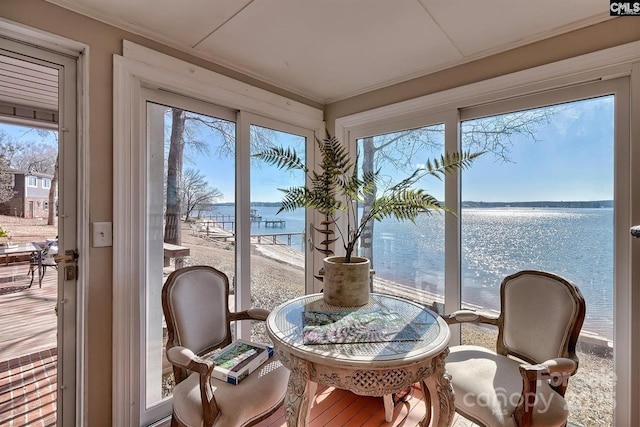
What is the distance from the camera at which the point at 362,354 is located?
111cm

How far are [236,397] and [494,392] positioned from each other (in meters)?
1.15

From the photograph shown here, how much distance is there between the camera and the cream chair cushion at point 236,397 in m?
1.25

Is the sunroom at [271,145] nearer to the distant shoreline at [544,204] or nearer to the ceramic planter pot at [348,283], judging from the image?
the distant shoreline at [544,204]

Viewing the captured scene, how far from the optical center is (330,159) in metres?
1.65

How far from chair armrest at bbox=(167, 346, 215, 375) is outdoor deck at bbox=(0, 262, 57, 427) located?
71cm

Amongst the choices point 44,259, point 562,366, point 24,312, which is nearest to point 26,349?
point 24,312

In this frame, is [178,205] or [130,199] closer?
[130,199]

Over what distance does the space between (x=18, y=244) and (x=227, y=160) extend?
3.89 ft

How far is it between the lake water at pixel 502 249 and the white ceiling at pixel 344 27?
102 centimetres

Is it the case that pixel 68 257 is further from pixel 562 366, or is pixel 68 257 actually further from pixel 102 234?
pixel 562 366

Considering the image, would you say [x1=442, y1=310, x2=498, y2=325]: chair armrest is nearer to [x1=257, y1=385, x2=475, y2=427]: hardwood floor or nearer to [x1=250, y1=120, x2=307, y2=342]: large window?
[x1=257, y1=385, x2=475, y2=427]: hardwood floor

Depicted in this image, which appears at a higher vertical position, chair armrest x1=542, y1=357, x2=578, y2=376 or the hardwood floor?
chair armrest x1=542, y1=357, x2=578, y2=376

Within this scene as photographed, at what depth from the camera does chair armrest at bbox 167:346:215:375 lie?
49.1 inches

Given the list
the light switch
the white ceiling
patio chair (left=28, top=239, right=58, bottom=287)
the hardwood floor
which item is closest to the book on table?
the hardwood floor
